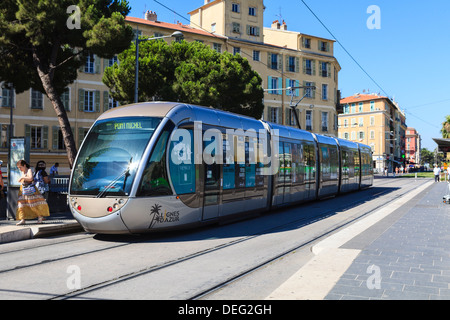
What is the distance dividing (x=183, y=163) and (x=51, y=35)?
36.2 feet

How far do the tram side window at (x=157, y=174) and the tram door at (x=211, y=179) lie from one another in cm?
130

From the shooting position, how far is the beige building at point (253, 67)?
117 feet

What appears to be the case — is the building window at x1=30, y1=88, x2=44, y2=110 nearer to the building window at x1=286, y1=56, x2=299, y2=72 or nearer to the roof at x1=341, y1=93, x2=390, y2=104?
the building window at x1=286, y1=56, x2=299, y2=72

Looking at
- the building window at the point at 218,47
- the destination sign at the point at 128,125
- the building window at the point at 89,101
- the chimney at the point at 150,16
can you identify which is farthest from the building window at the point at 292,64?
the destination sign at the point at 128,125

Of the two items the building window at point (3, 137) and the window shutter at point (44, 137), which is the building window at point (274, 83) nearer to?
the window shutter at point (44, 137)

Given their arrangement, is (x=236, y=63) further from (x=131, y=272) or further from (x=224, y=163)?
(x=131, y=272)

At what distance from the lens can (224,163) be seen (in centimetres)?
1075

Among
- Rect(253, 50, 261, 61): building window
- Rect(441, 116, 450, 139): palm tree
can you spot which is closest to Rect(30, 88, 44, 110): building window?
Rect(253, 50, 261, 61): building window

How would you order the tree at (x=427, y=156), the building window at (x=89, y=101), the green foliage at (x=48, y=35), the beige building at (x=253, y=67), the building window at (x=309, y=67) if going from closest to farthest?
the green foliage at (x=48, y=35) → the beige building at (x=253, y=67) → the building window at (x=89, y=101) → the building window at (x=309, y=67) → the tree at (x=427, y=156)

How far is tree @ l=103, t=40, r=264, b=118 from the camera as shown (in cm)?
2820

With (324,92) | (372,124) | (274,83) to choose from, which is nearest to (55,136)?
(274,83)

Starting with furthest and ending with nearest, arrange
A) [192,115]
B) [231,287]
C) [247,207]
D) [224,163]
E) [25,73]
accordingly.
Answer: [25,73]
[247,207]
[224,163]
[192,115]
[231,287]
